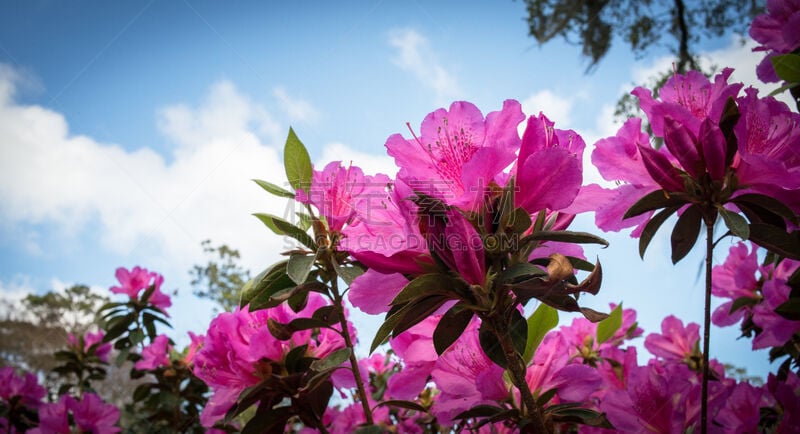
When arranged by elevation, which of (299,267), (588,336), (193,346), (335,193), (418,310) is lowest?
(418,310)

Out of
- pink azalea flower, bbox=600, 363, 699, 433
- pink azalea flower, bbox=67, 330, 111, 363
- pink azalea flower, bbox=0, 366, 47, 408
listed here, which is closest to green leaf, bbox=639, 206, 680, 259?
pink azalea flower, bbox=600, 363, 699, 433

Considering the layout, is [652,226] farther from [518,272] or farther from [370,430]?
[370,430]

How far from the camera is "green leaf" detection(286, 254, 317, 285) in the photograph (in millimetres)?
1140

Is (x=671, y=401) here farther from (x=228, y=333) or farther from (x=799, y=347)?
(x=228, y=333)

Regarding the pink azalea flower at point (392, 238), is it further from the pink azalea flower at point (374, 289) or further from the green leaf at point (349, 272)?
the green leaf at point (349, 272)

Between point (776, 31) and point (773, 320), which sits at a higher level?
point (776, 31)

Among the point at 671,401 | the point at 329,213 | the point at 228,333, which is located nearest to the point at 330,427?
the point at 228,333

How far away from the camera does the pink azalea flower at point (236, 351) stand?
131 centimetres

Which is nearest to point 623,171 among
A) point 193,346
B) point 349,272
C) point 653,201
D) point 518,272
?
point 653,201

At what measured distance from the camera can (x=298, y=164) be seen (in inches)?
53.1

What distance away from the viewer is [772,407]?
1.44 meters

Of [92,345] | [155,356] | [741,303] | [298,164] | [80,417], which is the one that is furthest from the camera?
[92,345]

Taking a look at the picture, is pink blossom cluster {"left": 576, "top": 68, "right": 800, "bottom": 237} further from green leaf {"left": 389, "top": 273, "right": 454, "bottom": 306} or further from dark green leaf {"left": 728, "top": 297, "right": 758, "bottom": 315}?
dark green leaf {"left": 728, "top": 297, "right": 758, "bottom": 315}

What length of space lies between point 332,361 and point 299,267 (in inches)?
10.6
